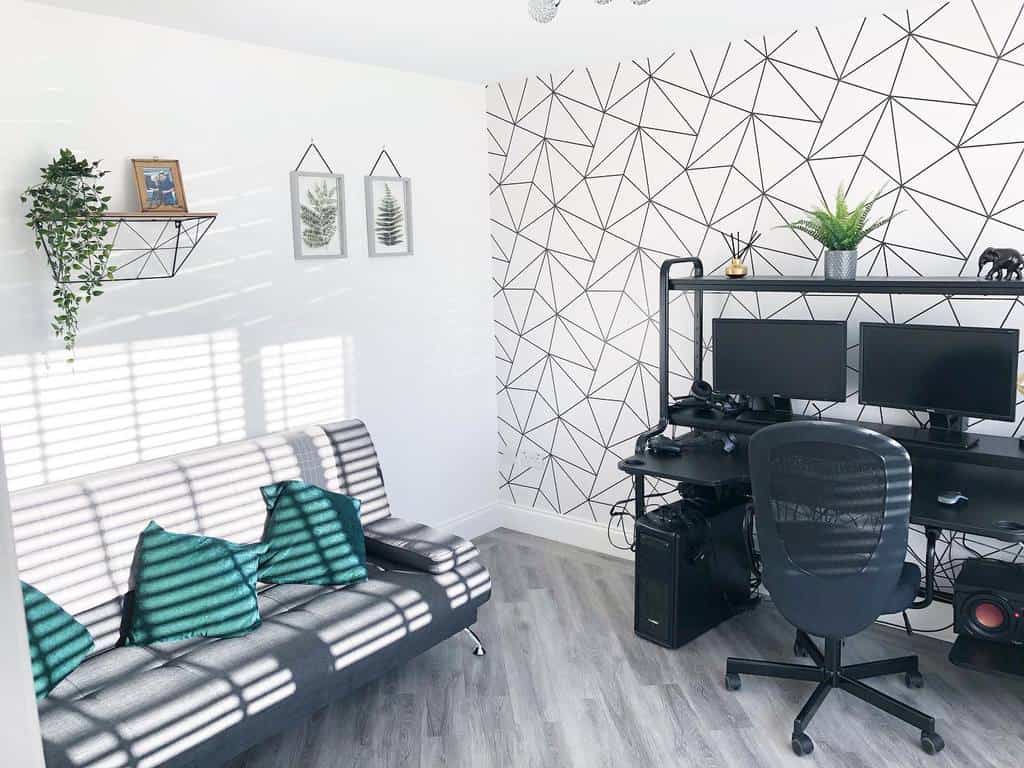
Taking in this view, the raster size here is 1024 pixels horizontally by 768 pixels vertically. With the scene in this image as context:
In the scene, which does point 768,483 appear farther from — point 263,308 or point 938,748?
point 263,308

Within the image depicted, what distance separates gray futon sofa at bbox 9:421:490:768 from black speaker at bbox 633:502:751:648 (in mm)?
656

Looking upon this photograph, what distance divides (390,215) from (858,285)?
6.78 ft

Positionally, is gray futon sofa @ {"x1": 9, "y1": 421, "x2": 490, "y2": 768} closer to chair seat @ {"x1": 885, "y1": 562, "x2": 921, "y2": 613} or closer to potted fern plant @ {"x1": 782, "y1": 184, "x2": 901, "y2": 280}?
chair seat @ {"x1": 885, "y1": 562, "x2": 921, "y2": 613}

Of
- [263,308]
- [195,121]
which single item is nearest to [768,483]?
[263,308]

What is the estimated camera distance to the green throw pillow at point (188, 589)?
2.65m

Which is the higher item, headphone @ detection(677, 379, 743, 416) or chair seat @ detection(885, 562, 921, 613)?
headphone @ detection(677, 379, 743, 416)

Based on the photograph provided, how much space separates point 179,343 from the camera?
3230 mm

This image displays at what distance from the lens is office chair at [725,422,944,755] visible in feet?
8.13

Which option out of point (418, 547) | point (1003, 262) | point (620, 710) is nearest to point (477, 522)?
point (418, 547)

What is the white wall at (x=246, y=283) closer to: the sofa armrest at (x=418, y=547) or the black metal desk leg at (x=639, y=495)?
the sofa armrest at (x=418, y=547)

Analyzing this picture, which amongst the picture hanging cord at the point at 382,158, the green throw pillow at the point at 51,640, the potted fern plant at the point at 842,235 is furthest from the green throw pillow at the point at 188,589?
the potted fern plant at the point at 842,235

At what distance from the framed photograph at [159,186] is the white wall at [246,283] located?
70 mm

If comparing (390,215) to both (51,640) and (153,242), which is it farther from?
(51,640)

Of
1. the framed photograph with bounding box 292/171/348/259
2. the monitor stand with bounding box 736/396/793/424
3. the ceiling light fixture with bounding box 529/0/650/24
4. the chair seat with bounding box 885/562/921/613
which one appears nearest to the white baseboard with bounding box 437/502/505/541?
the framed photograph with bounding box 292/171/348/259
